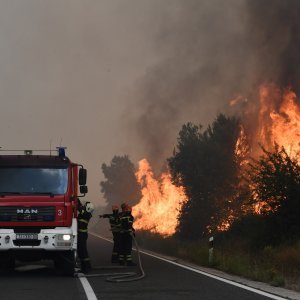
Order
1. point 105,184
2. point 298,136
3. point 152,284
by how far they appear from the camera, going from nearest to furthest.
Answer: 1. point 152,284
2. point 298,136
3. point 105,184

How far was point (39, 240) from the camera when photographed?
43.6 ft

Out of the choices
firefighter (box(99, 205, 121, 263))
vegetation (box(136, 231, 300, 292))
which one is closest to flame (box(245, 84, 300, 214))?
vegetation (box(136, 231, 300, 292))

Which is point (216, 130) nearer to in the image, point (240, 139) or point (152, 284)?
point (240, 139)

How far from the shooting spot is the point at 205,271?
1502 centimetres

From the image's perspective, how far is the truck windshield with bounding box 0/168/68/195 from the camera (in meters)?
13.7

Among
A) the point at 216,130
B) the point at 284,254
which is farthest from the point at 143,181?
the point at 284,254

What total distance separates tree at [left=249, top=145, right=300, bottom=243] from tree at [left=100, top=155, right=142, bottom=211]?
233 feet

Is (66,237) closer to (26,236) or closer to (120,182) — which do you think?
(26,236)

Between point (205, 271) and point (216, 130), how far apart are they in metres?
28.3

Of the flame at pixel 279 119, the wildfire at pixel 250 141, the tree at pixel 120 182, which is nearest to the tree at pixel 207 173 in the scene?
the wildfire at pixel 250 141

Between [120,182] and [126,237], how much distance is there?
7847 centimetres

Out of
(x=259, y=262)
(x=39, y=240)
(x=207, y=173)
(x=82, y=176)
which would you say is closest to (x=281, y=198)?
(x=259, y=262)

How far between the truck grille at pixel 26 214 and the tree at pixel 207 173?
23417 mm

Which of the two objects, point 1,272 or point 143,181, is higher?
point 143,181
